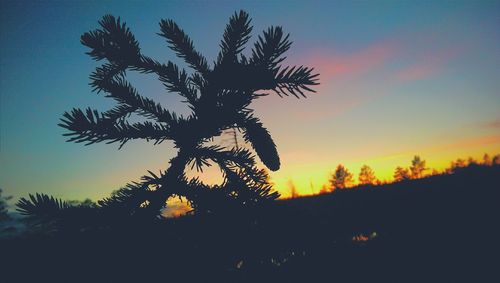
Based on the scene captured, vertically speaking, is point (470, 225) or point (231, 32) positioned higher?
point (231, 32)

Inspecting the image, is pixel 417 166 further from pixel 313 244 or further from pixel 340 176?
pixel 313 244

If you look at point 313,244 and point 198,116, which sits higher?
point 198,116

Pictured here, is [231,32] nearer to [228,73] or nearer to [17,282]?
[228,73]

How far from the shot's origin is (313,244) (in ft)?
3.85

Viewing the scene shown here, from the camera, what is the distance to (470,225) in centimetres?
684

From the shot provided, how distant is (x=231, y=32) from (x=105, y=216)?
1199 millimetres

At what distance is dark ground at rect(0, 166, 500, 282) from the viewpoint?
104cm

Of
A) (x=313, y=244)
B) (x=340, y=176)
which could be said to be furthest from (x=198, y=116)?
(x=340, y=176)

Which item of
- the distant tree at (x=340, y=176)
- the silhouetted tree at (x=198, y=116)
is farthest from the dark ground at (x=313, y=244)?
the distant tree at (x=340, y=176)

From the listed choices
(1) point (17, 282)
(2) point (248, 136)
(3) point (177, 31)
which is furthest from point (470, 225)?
(1) point (17, 282)

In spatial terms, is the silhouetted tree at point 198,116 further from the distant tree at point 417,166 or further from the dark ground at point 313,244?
the distant tree at point 417,166

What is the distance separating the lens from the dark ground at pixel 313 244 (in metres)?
1.04

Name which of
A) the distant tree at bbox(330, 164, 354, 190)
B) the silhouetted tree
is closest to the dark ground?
the silhouetted tree

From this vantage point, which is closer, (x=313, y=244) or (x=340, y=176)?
(x=313, y=244)
